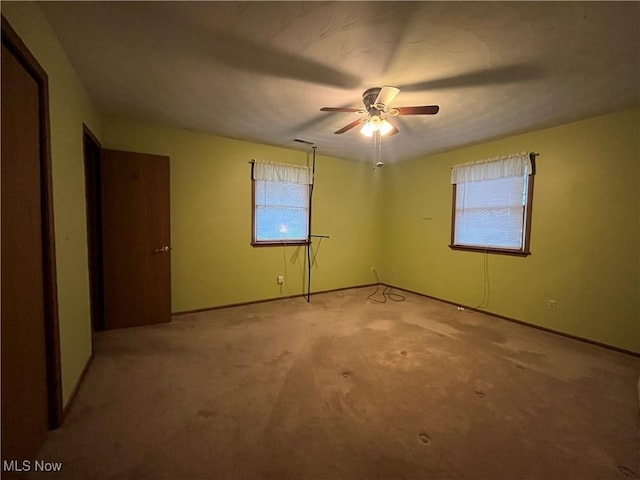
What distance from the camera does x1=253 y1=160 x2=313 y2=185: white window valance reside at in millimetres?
4035

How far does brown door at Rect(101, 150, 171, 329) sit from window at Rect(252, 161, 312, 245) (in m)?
1.22

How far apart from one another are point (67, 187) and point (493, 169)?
172 inches

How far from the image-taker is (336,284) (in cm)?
502

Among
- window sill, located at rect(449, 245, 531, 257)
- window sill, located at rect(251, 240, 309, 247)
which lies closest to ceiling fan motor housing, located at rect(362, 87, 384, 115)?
window sill, located at rect(251, 240, 309, 247)

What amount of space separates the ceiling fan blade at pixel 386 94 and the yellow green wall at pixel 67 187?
2.05m

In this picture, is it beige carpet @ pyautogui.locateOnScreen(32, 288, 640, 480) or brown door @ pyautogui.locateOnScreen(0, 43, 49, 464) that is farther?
beige carpet @ pyautogui.locateOnScreen(32, 288, 640, 480)

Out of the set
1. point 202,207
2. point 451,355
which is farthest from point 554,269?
point 202,207

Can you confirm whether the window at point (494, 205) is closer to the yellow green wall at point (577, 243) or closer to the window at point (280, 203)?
the yellow green wall at point (577, 243)

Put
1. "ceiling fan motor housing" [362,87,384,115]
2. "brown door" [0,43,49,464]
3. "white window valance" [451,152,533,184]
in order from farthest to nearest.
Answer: "white window valance" [451,152,533,184]
"ceiling fan motor housing" [362,87,384,115]
"brown door" [0,43,49,464]

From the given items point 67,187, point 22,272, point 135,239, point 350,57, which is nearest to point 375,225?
point 350,57

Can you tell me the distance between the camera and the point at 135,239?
3.16 metres

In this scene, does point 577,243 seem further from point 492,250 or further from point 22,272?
point 22,272

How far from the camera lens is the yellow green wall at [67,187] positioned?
158 cm

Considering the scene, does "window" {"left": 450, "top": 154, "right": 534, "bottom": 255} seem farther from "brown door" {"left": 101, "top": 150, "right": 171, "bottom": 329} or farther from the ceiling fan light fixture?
"brown door" {"left": 101, "top": 150, "right": 171, "bottom": 329}
